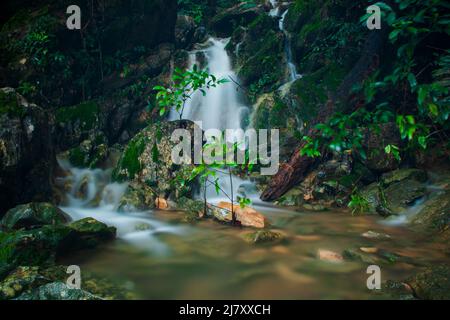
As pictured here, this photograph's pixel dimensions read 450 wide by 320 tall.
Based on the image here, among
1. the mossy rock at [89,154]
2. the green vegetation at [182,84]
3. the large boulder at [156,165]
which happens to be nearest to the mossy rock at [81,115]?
the mossy rock at [89,154]

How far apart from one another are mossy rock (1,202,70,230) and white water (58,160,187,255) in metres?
0.89

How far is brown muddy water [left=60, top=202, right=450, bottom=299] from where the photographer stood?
133 inches

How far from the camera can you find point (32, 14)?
11.0 metres

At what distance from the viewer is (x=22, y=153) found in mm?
6375

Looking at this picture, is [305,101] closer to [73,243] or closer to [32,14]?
[73,243]

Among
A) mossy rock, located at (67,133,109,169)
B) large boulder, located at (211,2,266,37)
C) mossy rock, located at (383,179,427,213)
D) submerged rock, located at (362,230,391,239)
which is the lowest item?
submerged rock, located at (362,230,391,239)

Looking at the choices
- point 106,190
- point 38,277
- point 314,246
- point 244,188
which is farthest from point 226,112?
point 38,277

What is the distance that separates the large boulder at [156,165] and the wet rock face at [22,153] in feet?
6.09

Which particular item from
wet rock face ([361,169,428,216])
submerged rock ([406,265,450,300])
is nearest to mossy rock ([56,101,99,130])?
wet rock face ([361,169,428,216])

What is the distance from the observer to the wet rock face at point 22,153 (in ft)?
19.9

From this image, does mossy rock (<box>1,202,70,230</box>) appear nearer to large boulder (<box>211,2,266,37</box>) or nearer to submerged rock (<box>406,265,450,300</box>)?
submerged rock (<box>406,265,450,300</box>)

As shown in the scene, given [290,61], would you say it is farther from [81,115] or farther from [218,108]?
[81,115]

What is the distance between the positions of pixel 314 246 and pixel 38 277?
3.77m

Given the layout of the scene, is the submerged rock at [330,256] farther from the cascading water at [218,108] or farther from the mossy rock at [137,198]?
the cascading water at [218,108]
